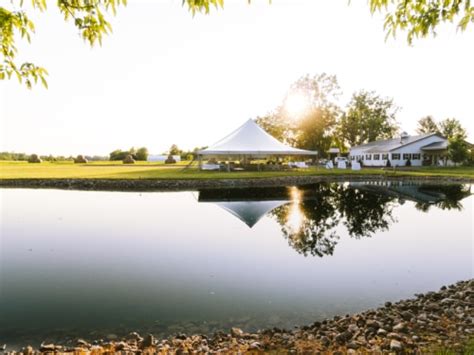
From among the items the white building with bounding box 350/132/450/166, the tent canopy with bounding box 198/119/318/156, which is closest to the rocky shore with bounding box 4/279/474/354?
the tent canopy with bounding box 198/119/318/156

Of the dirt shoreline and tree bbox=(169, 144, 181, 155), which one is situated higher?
tree bbox=(169, 144, 181, 155)

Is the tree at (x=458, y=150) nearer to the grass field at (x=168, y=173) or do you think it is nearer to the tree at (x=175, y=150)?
the grass field at (x=168, y=173)

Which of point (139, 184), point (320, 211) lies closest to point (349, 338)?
point (320, 211)

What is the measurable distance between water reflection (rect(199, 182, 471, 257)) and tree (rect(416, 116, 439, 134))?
5484cm

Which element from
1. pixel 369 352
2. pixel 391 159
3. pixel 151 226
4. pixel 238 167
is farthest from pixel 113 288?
pixel 391 159

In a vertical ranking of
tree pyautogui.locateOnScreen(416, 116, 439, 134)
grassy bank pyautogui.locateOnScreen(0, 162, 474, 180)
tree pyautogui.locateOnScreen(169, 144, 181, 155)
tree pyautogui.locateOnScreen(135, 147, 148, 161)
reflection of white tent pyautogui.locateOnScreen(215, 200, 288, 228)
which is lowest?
reflection of white tent pyautogui.locateOnScreen(215, 200, 288, 228)

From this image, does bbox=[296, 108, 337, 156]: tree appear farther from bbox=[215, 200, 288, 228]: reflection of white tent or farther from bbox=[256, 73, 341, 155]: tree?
bbox=[215, 200, 288, 228]: reflection of white tent

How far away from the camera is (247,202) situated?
1214cm

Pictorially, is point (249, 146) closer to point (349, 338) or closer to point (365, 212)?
point (365, 212)

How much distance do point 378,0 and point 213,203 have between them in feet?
33.3

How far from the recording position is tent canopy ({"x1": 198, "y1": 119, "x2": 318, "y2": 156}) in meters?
20.8

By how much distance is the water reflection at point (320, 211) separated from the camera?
712 centimetres

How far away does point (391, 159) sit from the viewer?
33.2 metres

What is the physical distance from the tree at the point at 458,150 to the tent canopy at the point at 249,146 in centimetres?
1711
